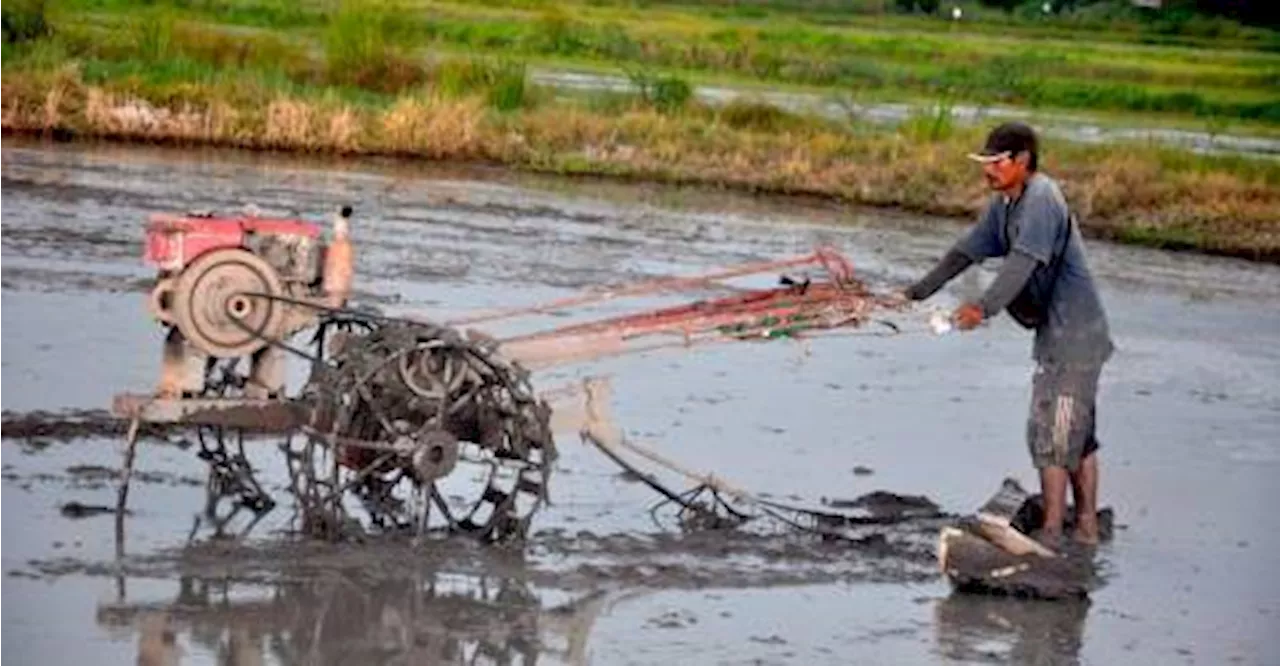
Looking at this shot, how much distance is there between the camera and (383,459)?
34.3ft

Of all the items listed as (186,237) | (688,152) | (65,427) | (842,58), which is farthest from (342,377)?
(842,58)

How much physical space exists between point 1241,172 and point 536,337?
2335 cm

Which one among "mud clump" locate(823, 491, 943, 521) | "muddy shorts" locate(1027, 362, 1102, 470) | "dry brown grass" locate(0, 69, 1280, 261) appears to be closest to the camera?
"muddy shorts" locate(1027, 362, 1102, 470)

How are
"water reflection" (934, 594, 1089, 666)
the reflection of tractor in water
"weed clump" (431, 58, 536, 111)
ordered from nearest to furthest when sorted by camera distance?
"water reflection" (934, 594, 1089, 666)
the reflection of tractor in water
"weed clump" (431, 58, 536, 111)

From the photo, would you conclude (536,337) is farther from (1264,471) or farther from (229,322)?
(1264,471)

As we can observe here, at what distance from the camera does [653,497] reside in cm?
1232

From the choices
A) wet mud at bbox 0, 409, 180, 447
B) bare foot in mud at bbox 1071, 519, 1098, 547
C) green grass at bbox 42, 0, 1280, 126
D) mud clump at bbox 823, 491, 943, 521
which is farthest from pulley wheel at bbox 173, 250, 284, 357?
green grass at bbox 42, 0, 1280, 126

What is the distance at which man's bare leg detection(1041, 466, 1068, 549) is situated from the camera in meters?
11.5

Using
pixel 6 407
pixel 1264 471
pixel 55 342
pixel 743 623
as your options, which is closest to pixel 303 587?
pixel 743 623

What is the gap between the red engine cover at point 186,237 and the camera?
10.6m

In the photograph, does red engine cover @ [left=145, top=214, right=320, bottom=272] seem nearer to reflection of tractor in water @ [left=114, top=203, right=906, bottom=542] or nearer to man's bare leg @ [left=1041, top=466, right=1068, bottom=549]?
reflection of tractor in water @ [left=114, top=203, right=906, bottom=542]

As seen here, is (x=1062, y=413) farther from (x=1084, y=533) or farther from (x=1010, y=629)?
(x=1010, y=629)

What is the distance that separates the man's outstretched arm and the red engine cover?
2747mm

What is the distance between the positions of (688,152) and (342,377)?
71.7 feet
